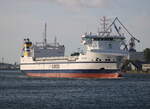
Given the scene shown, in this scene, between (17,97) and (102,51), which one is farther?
(102,51)

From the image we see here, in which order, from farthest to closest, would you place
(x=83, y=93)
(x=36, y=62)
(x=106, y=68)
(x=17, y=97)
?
1. (x=36, y=62)
2. (x=106, y=68)
3. (x=83, y=93)
4. (x=17, y=97)

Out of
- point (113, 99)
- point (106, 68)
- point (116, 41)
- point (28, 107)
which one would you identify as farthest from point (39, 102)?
point (116, 41)

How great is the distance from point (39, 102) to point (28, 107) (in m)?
3.56

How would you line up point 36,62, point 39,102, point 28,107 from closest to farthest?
1. point 28,107
2. point 39,102
3. point 36,62

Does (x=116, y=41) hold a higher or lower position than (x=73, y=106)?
higher

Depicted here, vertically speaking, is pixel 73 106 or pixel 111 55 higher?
pixel 111 55

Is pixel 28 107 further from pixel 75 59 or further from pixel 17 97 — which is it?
pixel 75 59

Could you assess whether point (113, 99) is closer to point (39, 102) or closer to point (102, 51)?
point (39, 102)

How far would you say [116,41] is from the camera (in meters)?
91.5

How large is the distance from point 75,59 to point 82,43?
3354 millimetres

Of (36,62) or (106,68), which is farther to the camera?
(36,62)

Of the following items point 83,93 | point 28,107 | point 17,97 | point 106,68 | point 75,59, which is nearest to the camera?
point 28,107

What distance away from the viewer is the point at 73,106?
42438 millimetres

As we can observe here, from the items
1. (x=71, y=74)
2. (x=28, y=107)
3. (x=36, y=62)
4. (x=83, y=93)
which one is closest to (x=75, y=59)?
(x=71, y=74)
